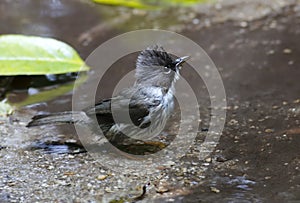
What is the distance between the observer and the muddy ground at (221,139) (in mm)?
3729

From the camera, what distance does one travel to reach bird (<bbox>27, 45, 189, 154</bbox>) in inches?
177

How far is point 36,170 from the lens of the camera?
4152mm

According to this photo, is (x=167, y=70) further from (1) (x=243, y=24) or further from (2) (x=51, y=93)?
A: (1) (x=243, y=24)

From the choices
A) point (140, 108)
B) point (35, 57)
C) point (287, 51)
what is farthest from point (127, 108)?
point (287, 51)

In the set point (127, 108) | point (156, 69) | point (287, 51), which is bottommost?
point (127, 108)

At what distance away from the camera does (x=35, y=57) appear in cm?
550

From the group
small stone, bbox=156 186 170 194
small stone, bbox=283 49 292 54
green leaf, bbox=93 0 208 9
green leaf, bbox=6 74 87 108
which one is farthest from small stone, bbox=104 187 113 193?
green leaf, bbox=93 0 208 9

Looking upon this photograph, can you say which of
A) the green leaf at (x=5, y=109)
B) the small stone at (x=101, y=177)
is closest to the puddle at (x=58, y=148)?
the small stone at (x=101, y=177)

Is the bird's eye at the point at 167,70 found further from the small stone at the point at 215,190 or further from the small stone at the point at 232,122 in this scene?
the small stone at the point at 215,190

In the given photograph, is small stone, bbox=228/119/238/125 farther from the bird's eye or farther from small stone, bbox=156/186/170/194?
small stone, bbox=156/186/170/194

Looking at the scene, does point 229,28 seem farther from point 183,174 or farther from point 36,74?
point 183,174

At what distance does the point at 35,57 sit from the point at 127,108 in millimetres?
1441

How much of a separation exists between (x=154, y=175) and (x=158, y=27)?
10.5 feet

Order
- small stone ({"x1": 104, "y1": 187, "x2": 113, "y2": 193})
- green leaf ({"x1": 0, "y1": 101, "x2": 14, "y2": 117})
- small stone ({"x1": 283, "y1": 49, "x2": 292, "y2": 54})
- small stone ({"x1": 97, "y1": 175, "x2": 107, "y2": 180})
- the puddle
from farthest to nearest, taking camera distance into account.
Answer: small stone ({"x1": 283, "y1": 49, "x2": 292, "y2": 54}), green leaf ({"x1": 0, "y1": 101, "x2": 14, "y2": 117}), the puddle, small stone ({"x1": 97, "y1": 175, "x2": 107, "y2": 180}), small stone ({"x1": 104, "y1": 187, "x2": 113, "y2": 193})
